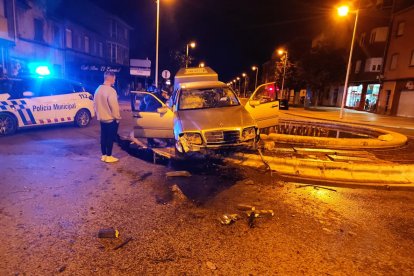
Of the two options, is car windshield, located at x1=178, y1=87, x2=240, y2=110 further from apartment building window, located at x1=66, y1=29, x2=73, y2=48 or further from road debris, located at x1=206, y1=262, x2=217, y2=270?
apartment building window, located at x1=66, y1=29, x2=73, y2=48

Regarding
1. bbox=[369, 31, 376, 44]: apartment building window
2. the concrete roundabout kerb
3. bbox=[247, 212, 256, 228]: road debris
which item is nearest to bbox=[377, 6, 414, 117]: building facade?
bbox=[369, 31, 376, 44]: apartment building window

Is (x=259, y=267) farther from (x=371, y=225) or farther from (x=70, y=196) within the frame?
(x=70, y=196)

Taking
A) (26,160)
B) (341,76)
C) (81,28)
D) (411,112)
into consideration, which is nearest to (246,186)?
(26,160)

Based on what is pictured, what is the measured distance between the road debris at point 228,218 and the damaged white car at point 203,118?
221 centimetres

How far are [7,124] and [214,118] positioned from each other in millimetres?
7196

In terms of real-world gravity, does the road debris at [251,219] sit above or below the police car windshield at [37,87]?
below

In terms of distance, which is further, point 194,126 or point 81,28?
point 81,28

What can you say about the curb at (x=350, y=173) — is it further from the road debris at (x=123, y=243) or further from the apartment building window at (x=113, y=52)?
the apartment building window at (x=113, y=52)

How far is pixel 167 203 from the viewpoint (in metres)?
4.54

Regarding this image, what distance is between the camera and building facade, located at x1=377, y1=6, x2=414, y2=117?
2628cm

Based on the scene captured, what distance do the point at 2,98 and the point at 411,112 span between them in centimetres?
3013

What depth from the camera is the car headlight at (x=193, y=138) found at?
6169mm

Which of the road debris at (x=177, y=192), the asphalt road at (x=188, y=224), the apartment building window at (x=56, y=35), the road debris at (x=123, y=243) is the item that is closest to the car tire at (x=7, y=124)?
the asphalt road at (x=188, y=224)

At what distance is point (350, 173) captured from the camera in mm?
6246
